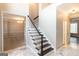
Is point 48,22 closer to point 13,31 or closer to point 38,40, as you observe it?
point 38,40

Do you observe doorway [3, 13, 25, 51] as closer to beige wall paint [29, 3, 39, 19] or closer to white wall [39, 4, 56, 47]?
beige wall paint [29, 3, 39, 19]

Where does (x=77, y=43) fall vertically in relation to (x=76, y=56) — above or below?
above

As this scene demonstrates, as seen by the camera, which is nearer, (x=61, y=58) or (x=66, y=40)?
(x=61, y=58)

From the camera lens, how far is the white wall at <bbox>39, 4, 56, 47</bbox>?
2.25m

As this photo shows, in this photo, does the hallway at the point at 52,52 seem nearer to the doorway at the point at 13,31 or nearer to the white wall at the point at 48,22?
the doorway at the point at 13,31

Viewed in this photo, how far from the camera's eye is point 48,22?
2271 mm

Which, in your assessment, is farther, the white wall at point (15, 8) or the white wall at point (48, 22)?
the white wall at point (48, 22)

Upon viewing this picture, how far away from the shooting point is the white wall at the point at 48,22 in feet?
7.39

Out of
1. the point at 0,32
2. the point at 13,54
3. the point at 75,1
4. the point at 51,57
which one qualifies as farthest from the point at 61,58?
the point at 0,32

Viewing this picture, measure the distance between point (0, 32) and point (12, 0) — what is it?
0.65 meters

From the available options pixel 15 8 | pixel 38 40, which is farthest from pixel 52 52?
pixel 15 8

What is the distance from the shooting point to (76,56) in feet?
7.10

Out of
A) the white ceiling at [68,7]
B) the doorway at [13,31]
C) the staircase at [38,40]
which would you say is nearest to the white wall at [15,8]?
the doorway at [13,31]

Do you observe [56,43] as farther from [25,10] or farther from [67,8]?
[25,10]
